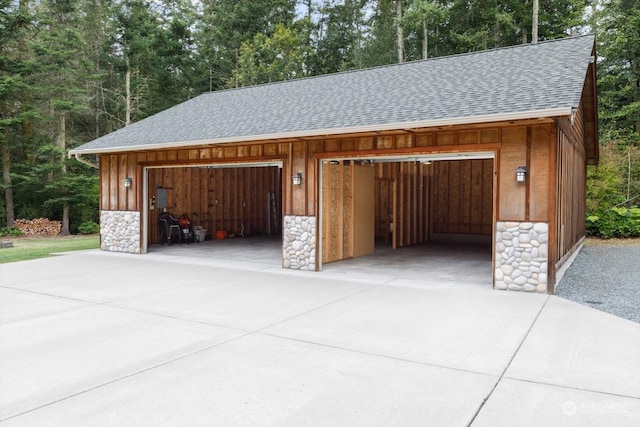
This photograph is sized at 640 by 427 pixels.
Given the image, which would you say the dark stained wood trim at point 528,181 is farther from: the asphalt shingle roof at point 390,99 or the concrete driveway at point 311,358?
the concrete driveway at point 311,358

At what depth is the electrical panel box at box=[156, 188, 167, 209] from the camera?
42.8 ft

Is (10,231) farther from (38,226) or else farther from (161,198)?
(161,198)

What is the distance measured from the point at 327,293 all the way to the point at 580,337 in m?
3.34

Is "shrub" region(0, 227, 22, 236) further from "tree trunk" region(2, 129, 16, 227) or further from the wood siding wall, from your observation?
the wood siding wall

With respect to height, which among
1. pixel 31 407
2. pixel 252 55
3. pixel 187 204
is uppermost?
pixel 252 55

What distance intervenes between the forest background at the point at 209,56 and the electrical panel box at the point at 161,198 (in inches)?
239

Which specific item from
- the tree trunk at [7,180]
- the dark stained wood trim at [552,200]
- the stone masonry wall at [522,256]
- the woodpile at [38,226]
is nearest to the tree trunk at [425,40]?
the dark stained wood trim at [552,200]

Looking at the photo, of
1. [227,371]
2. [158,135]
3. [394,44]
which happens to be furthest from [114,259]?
[394,44]

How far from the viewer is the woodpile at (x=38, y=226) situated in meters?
17.7

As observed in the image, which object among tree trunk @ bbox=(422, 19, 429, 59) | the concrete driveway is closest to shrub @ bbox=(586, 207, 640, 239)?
the concrete driveway

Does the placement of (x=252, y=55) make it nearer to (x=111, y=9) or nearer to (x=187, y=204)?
(x=111, y=9)

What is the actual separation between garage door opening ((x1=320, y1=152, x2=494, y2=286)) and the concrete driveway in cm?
253

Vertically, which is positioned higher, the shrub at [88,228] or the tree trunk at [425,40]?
the tree trunk at [425,40]

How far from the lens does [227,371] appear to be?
12.2 feet
